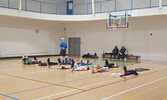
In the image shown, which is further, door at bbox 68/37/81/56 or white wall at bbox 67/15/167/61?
door at bbox 68/37/81/56

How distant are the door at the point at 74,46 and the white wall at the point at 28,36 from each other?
1.51 metres

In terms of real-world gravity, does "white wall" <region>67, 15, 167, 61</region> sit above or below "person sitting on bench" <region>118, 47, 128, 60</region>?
above

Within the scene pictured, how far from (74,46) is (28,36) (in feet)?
21.7

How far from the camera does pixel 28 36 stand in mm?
23297

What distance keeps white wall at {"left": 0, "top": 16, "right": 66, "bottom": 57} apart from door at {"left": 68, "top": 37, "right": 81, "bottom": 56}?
1507 mm

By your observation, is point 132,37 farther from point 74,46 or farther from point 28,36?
point 28,36

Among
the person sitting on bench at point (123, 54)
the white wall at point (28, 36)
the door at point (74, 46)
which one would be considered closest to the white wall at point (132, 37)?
the door at point (74, 46)

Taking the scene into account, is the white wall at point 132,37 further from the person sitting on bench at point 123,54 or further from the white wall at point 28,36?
the white wall at point 28,36

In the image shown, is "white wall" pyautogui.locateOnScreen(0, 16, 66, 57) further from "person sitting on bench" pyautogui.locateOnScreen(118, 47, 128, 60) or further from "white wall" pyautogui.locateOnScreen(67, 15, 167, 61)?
"person sitting on bench" pyautogui.locateOnScreen(118, 47, 128, 60)

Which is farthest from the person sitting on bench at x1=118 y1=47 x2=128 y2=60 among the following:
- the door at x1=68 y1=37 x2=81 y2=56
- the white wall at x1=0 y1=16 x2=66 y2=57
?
the white wall at x1=0 y1=16 x2=66 y2=57

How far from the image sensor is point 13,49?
2186 centimetres

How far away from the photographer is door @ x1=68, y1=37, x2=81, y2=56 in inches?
1041

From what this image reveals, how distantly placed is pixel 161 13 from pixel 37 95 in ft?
47.9

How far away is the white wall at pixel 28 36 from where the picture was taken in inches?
831
